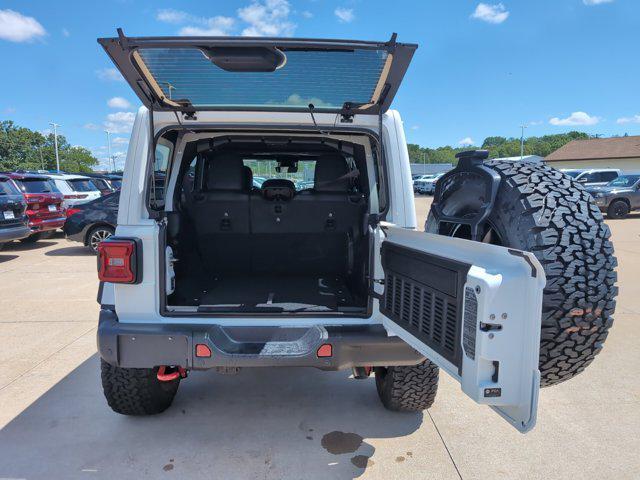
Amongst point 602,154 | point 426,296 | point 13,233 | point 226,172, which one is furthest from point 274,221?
point 602,154

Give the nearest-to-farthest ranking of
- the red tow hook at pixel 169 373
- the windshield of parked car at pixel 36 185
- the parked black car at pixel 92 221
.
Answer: the red tow hook at pixel 169 373, the parked black car at pixel 92 221, the windshield of parked car at pixel 36 185

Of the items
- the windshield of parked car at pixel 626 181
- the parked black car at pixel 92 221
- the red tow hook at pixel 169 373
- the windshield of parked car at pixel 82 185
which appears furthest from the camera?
the windshield of parked car at pixel 626 181

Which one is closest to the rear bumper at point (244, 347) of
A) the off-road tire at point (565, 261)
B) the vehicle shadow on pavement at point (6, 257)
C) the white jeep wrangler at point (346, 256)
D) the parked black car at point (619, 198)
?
the white jeep wrangler at point (346, 256)

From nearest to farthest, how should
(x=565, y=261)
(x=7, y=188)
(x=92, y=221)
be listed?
(x=565, y=261)
(x=7, y=188)
(x=92, y=221)

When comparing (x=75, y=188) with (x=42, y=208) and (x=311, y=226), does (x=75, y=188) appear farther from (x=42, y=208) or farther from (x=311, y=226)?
(x=311, y=226)

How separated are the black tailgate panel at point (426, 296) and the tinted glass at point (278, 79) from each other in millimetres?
918

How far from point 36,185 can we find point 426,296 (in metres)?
11.2

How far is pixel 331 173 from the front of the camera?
3816mm

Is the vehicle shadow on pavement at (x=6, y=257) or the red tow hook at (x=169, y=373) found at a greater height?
the red tow hook at (x=169, y=373)

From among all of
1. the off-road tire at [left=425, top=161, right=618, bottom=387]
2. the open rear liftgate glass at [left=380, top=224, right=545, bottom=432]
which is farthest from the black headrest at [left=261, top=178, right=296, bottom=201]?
the off-road tire at [left=425, top=161, right=618, bottom=387]

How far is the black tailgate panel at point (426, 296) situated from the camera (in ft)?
6.01

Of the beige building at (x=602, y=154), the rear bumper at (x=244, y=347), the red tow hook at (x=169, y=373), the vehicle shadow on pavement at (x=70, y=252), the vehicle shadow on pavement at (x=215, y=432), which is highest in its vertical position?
the beige building at (x=602, y=154)

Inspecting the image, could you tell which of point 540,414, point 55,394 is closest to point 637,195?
point 540,414

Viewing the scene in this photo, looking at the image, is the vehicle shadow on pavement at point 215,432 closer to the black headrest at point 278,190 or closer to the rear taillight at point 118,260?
the rear taillight at point 118,260
